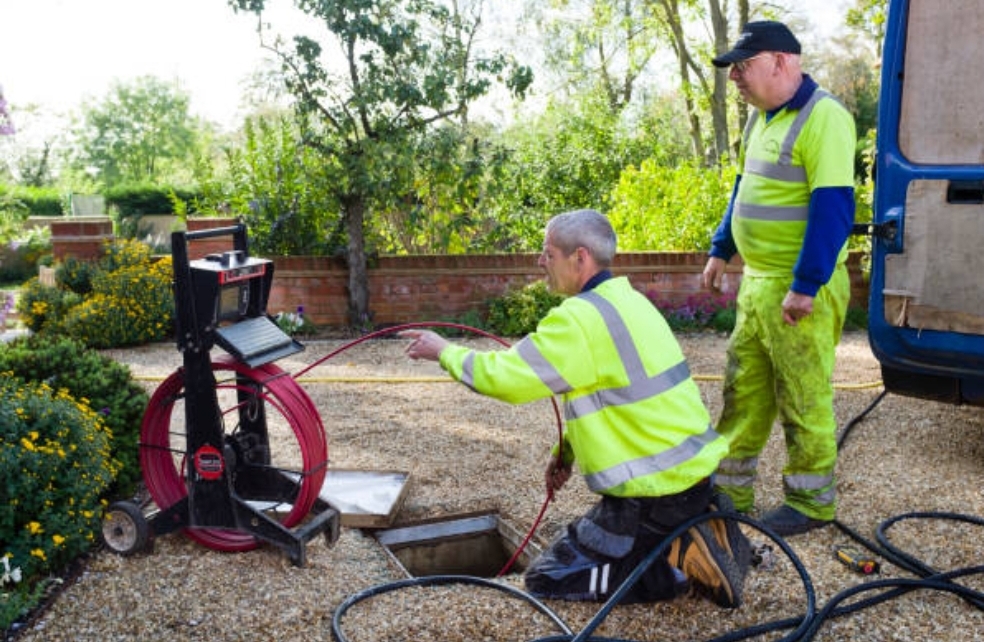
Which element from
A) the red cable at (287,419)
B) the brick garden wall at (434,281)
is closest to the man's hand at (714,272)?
the red cable at (287,419)

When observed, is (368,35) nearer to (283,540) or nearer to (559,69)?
(283,540)

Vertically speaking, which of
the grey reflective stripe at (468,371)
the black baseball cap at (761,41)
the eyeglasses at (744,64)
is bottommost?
the grey reflective stripe at (468,371)

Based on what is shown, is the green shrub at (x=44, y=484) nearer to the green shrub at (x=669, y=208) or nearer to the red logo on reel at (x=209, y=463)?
the red logo on reel at (x=209, y=463)

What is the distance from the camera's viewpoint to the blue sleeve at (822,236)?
3.22 metres

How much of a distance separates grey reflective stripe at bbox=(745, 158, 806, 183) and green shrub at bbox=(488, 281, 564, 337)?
3.98 metres

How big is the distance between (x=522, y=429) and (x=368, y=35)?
403 cm

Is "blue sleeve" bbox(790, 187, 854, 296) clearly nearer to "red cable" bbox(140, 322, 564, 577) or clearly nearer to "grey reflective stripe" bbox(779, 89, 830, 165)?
"grey reflective stripe" bbox(779, 89, 830, 165)

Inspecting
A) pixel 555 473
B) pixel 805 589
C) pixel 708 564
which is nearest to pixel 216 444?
→ pixel 555 473

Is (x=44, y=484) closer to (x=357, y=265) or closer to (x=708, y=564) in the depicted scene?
(x=708, y=564)

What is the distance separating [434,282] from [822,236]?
16.6ft

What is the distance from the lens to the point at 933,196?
367 cm

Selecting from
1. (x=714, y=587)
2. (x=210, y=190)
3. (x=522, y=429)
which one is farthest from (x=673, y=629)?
(x=210, y=190)

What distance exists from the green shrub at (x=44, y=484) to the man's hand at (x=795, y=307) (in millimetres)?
2626

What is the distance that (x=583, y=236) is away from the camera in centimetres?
282
